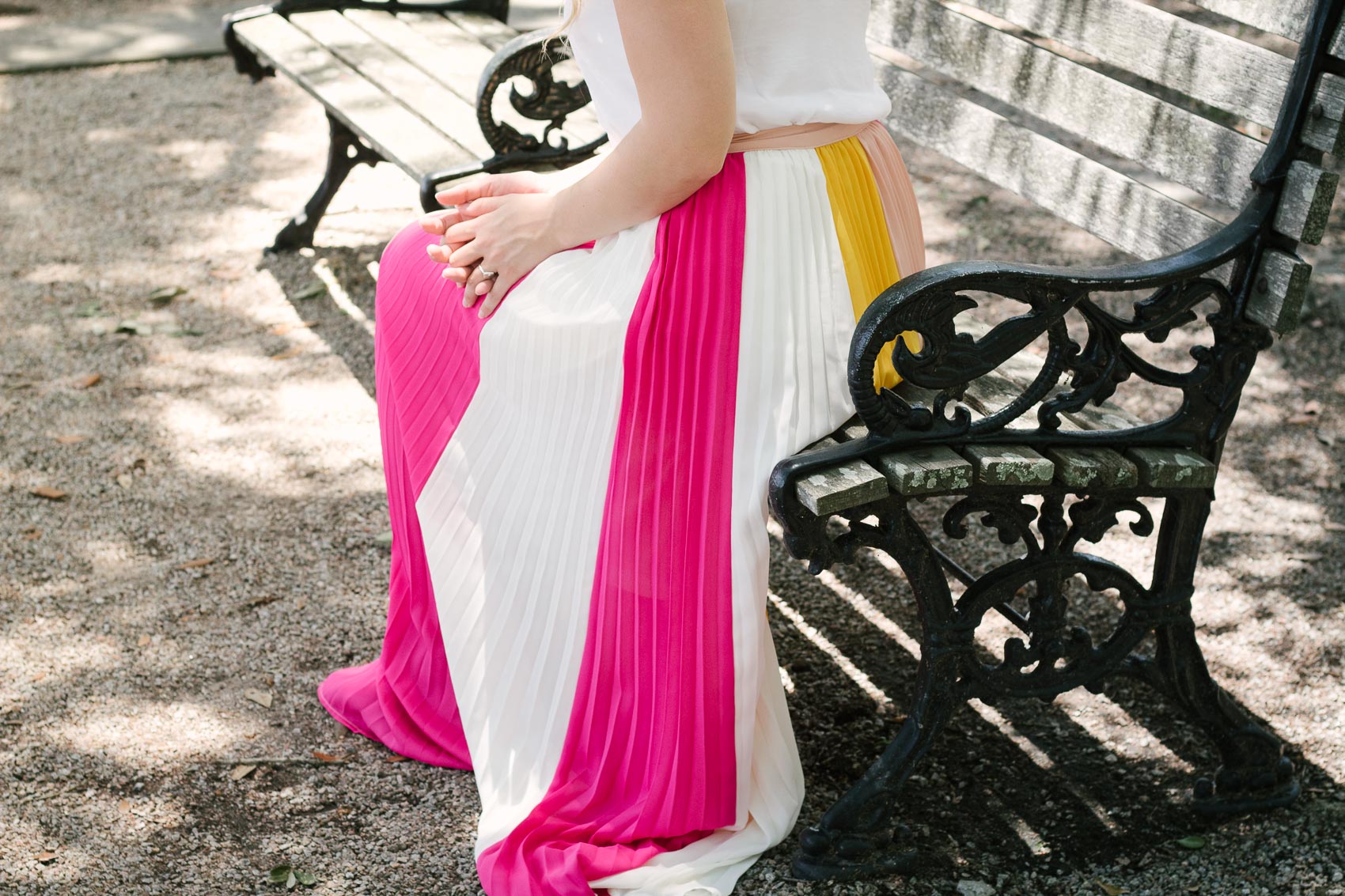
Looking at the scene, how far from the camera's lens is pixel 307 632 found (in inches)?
117

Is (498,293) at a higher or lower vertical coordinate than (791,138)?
lower

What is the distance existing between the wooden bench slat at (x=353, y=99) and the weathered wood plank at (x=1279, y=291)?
81.7 inches

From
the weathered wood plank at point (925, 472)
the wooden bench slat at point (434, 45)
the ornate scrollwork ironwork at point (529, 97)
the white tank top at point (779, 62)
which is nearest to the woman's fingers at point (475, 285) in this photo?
the white tank top at point (779, 62)

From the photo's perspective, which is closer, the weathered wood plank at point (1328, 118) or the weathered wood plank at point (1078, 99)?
the weathered wood plank at point (1328, 118)

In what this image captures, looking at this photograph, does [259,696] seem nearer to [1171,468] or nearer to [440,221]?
[440,221]

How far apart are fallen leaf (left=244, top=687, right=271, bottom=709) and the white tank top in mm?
1339

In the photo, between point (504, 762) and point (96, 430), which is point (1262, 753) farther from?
point (96, 430)

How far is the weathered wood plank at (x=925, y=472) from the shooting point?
203 centimetres

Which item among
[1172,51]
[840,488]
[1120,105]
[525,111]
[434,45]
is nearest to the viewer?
[840,488]

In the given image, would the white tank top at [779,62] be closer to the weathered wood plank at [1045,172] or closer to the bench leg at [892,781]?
the weathered wood plank at [1045,172]

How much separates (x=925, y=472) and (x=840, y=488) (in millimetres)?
140

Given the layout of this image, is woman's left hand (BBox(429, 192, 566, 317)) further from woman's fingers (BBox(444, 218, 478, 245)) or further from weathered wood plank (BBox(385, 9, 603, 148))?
weathered wood plank (BBox(385, 9, 603, 148))

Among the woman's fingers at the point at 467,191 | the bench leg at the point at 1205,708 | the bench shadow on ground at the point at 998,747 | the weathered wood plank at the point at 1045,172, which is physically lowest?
the bench shadow on ground at the point at 998,747

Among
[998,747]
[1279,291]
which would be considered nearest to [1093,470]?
[1279,291]
